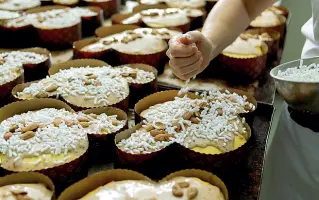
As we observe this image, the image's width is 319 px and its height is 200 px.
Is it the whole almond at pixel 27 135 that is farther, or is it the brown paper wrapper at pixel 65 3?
the brown paper wrapper at pixel 65 3

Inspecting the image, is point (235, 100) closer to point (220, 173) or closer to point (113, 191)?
point (220, 173)

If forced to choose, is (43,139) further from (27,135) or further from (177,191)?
(177,191)

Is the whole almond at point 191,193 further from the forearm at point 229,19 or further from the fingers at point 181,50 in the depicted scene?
the forearm at point 229,19

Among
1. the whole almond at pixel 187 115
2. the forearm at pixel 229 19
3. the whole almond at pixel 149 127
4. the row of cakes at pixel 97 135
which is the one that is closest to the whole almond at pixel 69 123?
the row of cakes at pixel 97 135

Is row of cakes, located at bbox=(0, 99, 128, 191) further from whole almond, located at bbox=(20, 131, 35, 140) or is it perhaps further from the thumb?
the thumb

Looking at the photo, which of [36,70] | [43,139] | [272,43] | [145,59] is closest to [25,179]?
[43,139]

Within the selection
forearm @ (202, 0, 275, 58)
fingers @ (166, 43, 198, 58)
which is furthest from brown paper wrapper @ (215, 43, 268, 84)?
fingers @ (166, 43, 198, 58)

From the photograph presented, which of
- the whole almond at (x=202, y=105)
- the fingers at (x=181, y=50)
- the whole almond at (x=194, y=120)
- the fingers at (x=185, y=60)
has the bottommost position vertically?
the whole almond at (x=194, y=120)
